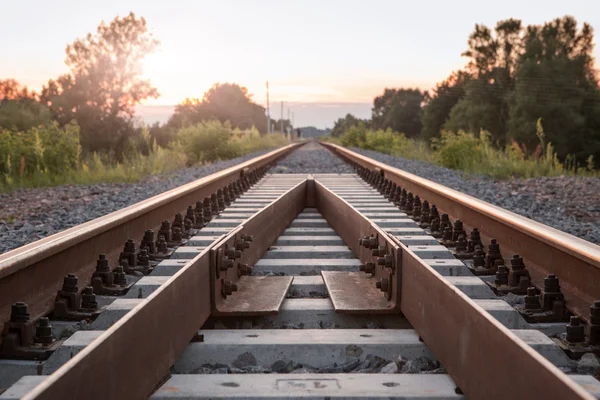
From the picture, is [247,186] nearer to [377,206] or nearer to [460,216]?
[377,206]

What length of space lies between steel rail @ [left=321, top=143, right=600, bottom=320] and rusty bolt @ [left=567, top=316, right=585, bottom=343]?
25 centimetres

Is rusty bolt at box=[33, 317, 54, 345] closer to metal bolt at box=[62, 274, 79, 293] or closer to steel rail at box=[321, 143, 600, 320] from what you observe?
metal bolt at box=[62, 274, 79, 293]

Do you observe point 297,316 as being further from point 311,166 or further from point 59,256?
point 311,166

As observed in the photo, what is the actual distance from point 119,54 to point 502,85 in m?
37.1

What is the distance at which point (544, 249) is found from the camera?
286 centimetres

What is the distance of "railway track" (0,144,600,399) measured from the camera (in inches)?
66.2

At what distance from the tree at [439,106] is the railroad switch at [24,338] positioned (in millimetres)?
74688

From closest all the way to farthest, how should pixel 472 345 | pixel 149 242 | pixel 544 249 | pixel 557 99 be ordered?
pixel 472 345 → pixel 544 249 → pixel 149 242 → pixel 557 99

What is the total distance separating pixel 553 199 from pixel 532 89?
51.2 meters

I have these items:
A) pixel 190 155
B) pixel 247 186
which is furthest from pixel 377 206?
pixel 190 155

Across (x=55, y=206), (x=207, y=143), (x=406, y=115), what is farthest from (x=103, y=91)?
(x=406, y=115)

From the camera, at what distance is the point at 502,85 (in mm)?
62594

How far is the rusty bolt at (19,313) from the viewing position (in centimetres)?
209

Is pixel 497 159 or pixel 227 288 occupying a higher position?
pixel 497 159
